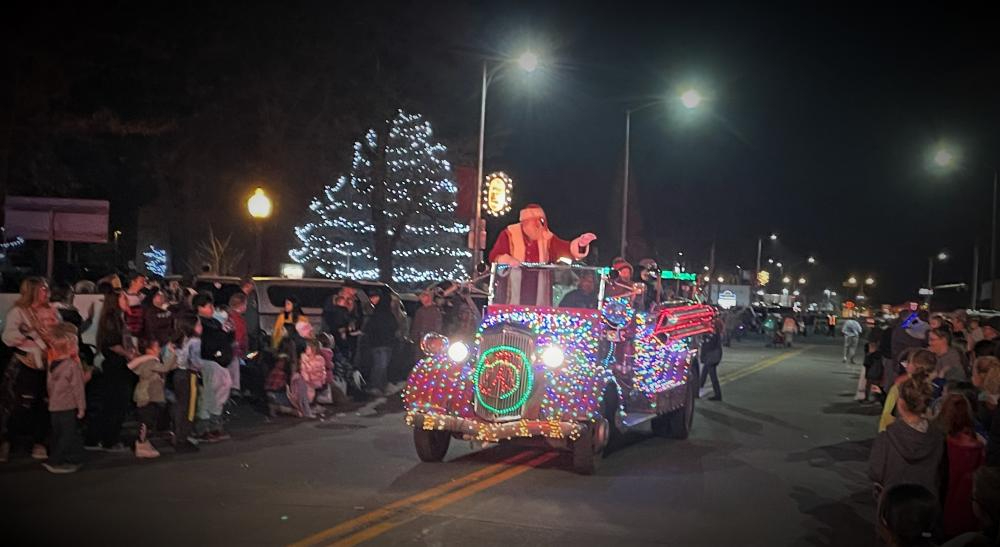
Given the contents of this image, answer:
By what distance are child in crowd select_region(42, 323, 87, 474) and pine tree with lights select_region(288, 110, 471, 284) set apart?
26865 millimetres

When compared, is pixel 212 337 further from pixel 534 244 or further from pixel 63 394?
pixel 534 244

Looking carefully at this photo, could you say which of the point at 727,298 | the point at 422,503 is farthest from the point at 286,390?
the point at 727,298

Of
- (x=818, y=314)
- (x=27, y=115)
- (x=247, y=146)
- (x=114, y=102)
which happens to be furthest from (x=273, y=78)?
(x=818, y=314)

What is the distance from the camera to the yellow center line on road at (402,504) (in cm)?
788

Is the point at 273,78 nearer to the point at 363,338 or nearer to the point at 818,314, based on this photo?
the point at 363,338

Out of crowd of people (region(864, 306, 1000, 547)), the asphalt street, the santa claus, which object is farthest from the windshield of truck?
crowd of people (region(864, 306, 1000, 547))

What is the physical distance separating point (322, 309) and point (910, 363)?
12153 mm

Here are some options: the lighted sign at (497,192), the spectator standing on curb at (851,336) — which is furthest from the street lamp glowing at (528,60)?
the spectator standing on curb at (851,336)

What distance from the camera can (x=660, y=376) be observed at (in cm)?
1342

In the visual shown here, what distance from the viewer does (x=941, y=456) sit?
6770 millimetres

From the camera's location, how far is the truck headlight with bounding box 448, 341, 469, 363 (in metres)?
11.2

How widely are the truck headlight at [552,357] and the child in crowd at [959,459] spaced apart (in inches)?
179

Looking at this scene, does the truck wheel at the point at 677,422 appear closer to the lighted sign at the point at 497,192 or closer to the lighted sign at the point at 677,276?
the lighted sign at the point at 677,276

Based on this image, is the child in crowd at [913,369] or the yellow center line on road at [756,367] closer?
the child in crowd at [913,369]
